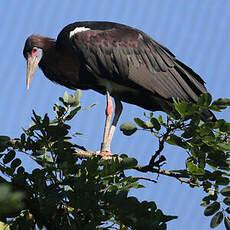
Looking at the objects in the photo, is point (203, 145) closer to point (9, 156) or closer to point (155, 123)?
point (155, 123)

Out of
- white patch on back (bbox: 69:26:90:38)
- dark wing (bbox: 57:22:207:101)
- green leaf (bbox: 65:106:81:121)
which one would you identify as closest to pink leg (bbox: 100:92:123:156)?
dark wing (bbox: 57:22:207:101)

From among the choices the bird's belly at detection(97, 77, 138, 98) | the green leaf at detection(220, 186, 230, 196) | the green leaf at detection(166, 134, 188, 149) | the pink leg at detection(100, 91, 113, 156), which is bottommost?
the green leaf at detection(220, 186, 230, 196)

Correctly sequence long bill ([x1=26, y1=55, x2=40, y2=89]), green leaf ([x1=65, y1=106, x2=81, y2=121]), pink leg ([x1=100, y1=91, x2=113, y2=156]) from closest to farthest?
green leaf ([x1=65, y1=106, x2=81, y2=121])
pink leg ([x1=100, y1=91, x2=113, y2=156])
long bill ([x1=26, y1=55, x2=40, y2=89])

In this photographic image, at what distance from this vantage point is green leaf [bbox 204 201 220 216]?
2983mm

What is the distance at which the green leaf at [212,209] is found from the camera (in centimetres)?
298

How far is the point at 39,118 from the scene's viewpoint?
9.17 feet

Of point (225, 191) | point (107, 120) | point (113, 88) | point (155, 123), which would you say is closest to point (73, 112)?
point (155, 123)

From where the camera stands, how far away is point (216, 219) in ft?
9.66

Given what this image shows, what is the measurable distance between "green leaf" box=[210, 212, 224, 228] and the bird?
248cm

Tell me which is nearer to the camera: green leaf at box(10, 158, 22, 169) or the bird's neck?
green leaf at box(10, 158, 22, 169)

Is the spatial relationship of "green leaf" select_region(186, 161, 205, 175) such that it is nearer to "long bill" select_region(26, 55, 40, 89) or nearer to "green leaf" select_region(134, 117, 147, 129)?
"green leaf" select_region(134, 117, 147, 129)

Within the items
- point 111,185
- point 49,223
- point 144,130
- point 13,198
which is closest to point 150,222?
point 111,185

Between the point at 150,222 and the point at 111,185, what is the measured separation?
0.49m

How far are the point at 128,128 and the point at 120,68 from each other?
101 inches
